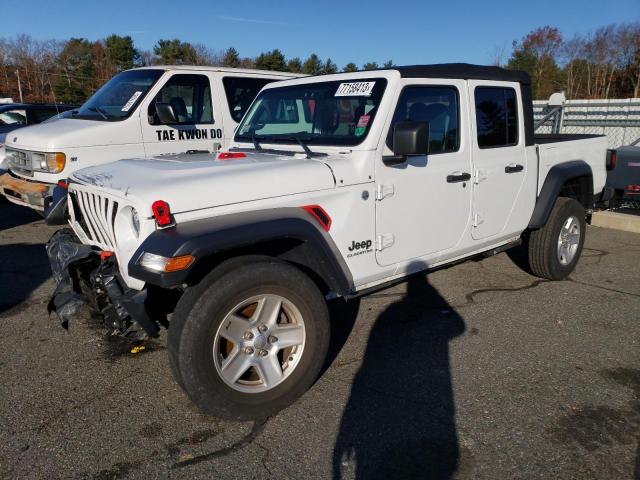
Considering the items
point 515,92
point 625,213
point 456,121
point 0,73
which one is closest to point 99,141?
point 456,121

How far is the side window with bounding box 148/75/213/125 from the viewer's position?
6.70 metres

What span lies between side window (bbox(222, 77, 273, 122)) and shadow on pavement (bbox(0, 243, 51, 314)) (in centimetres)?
303

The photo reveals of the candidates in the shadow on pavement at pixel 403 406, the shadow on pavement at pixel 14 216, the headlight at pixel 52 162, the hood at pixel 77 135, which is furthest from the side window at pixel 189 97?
the shadow on pavement at pixel 403 406

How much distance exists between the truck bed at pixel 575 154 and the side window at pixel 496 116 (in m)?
0.47

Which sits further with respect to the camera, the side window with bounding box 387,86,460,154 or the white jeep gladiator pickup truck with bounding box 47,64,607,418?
the side window with bounding box 387,86,460,154

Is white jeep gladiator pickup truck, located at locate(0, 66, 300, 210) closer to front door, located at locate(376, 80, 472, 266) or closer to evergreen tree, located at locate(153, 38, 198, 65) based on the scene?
front door, located at locate(376, 80, 472, 266)

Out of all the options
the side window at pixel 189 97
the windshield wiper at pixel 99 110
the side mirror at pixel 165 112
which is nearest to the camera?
the side mirror at pixel 165 112

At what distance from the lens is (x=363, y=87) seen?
3.76m

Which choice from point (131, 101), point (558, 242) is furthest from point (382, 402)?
point (131, 101)

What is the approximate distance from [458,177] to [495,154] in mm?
612

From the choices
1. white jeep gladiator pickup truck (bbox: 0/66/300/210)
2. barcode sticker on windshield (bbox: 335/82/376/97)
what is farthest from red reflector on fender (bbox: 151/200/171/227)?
white jeep gladiator pickup truck (bbox: 0/66/300/210)

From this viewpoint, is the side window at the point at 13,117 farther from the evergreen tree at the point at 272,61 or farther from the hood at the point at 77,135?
the evergreen tree at the point at 272,61

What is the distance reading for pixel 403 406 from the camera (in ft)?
10.3

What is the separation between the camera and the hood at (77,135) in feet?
19.8
